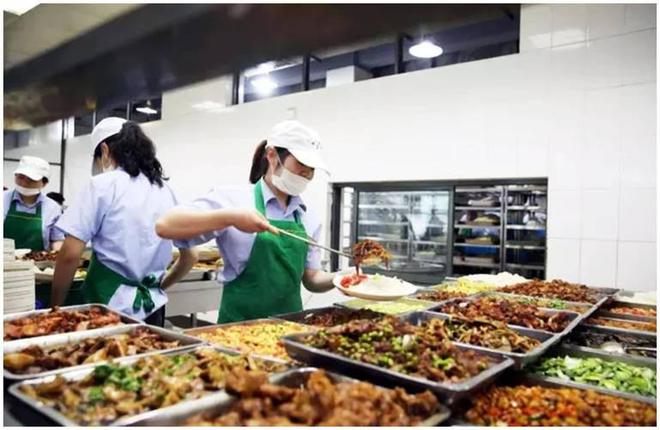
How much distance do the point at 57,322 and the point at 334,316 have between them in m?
1.15

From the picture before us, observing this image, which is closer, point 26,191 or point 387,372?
point 387,372

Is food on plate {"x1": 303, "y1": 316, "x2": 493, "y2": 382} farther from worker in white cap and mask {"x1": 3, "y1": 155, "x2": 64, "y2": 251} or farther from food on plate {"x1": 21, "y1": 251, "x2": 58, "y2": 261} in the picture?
worker in white cap and mask {"x1": 3, "y1": 155, "x2": 64, "y2": 251}

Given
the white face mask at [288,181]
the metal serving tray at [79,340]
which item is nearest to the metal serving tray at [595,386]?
the metal serving tray at [79,340]

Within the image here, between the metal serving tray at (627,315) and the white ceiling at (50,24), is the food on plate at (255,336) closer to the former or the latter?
the metal serving tray at (627,315)

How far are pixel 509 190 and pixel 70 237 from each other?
155 inches

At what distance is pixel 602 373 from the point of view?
1.66 meters

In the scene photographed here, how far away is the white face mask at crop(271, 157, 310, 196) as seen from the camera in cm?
233

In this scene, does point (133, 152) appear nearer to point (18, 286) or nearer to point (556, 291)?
point (18, 286)

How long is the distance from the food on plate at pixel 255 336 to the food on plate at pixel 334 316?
14 centimetres

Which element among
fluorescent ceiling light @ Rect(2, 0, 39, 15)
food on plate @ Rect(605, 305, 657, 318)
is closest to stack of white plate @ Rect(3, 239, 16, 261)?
fluorescent ceiling light @ Rect(2, 0, 39, 15)

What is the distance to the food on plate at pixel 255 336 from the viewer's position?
5.43 ft

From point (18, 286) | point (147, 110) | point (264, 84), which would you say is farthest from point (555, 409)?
point (147, 110)

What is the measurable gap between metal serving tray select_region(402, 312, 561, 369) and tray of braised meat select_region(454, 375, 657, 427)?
0.30ft

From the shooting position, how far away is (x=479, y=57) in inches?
210
